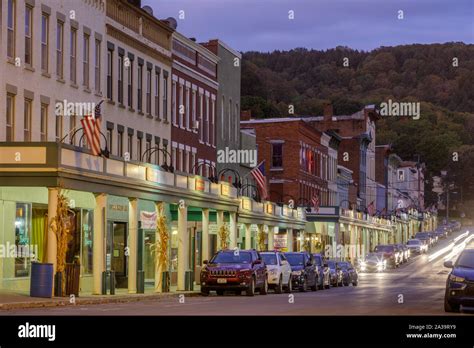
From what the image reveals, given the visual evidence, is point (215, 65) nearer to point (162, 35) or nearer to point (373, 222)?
point (162, 35)

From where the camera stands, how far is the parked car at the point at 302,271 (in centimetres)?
5171

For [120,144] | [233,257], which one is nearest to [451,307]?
[233,257]


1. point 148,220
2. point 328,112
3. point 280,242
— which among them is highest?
point 328,112

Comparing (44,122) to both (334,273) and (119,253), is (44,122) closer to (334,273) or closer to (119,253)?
(119,253)

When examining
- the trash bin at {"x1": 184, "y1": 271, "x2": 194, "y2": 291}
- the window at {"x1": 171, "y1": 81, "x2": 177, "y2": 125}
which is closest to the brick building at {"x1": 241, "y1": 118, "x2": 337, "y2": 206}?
the window at {"x1": 171, "y1": 81, "x2": 177, "y2": 125}

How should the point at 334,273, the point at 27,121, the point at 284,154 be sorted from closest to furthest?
the point at 27,121, the point at 334,273, the point at 284,154

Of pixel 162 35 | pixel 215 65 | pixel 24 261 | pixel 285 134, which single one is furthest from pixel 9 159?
pixel 285 134

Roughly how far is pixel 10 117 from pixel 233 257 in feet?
33.8

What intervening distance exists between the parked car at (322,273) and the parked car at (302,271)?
1.05 meters

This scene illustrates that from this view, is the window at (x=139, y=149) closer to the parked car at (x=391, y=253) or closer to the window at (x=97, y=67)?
the window at (x=97, y=67)

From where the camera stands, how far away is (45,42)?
147ft

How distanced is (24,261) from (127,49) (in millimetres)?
15685

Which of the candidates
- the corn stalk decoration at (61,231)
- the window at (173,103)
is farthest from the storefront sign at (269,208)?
the corn stalk decoration at (61,231)

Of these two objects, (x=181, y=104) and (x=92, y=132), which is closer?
(x=92, y=132)
